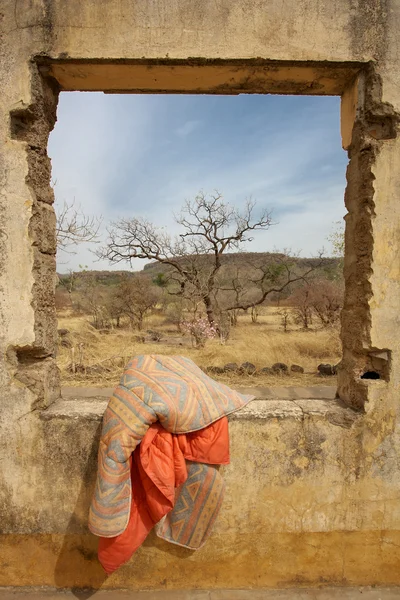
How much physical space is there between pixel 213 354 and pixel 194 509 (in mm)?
6136

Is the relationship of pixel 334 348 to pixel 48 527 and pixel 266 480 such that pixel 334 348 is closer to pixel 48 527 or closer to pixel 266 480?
pixel 266 480

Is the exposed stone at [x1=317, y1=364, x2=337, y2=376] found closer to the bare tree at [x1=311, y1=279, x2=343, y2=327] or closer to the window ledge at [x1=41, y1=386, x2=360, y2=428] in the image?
the bare tree at [x1=311, y1=279, x2=343, y2=327]

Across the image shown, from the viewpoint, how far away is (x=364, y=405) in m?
1.89

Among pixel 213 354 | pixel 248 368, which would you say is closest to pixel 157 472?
pixel 248 368

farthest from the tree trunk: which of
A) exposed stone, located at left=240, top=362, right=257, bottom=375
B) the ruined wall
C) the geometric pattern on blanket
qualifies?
the geometric pattern on blanket

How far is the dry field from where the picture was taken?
6.13m

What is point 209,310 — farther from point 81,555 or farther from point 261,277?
point 81,555

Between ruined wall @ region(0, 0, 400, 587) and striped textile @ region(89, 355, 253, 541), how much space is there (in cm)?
26

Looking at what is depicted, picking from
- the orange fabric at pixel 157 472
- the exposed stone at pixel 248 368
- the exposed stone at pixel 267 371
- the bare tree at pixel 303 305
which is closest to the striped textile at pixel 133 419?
the orange fabric at pixel 157 472

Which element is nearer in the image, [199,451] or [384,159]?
[199,451]

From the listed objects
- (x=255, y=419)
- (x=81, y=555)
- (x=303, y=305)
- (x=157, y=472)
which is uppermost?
(x=303, y=305)

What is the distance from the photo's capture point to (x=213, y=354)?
7898mm

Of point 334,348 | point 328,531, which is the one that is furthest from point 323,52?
point 334,348

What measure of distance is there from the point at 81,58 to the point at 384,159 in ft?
5.64
